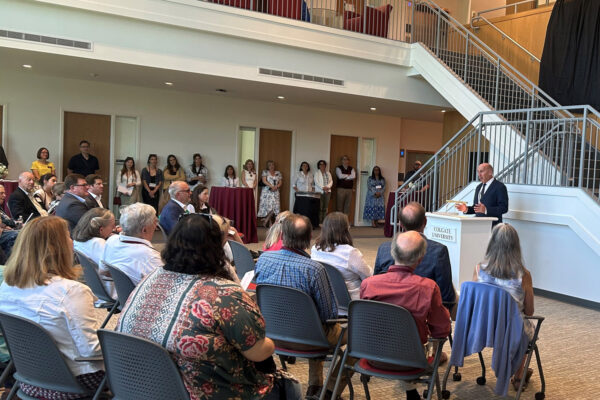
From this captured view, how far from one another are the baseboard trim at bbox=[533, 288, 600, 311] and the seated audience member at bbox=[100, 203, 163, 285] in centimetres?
459

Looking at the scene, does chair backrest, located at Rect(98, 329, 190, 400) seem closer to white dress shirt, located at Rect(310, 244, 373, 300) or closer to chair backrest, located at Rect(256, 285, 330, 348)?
chair backrest, located at Rect(256, 285, 330, 348)

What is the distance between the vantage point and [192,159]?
36.7 feet

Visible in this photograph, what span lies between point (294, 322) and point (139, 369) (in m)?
1.11

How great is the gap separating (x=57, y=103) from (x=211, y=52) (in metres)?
3.50

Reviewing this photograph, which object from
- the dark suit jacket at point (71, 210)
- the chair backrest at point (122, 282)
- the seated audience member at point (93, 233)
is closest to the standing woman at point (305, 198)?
the dark suit jacket at point (71, 210)

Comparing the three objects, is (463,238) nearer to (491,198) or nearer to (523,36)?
(491,198)

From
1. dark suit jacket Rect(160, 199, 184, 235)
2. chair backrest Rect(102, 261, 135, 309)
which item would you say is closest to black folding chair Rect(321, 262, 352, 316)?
chair backrest Rect(102, 261, 135, 309)

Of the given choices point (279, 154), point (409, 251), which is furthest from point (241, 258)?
point (279, 154)

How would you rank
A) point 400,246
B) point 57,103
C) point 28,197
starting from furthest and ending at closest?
point 57,103, point 28,197, point 400,246

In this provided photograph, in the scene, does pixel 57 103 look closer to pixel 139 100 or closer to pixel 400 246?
pixel 139 100

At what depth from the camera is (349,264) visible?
11.1ft

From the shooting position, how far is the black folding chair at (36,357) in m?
1.99

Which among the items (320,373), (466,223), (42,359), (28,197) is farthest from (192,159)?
(42,359)

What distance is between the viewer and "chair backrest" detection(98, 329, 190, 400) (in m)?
1.74
